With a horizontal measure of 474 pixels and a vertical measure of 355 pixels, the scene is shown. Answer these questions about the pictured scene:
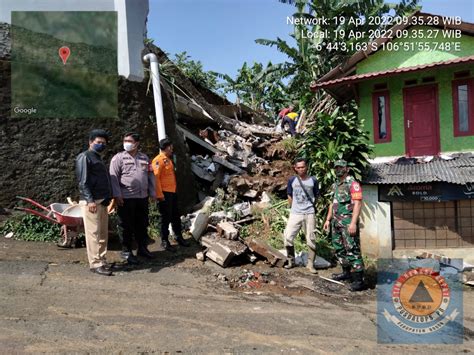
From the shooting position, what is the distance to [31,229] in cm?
703

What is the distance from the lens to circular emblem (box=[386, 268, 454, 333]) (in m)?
4.80

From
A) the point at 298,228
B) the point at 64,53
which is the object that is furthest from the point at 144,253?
the point at 64,53

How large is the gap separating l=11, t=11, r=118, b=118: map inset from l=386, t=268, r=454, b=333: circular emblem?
6.23m

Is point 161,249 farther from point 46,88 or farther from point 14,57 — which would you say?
point 14,57

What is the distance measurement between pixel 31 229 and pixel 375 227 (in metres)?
7.65

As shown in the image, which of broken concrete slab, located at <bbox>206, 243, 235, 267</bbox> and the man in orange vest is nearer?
broken concrete slab, located at <bbox>206, 243, 235, 267</bbox>

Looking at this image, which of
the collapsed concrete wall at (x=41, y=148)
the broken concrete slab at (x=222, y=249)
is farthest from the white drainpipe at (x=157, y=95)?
the broken concrete slab at (x=222, y=249)

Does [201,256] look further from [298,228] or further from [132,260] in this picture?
[298,228]

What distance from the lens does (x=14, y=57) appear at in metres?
7.56

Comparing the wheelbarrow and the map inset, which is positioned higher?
the map inset

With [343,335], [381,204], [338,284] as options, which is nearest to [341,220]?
[338,284]

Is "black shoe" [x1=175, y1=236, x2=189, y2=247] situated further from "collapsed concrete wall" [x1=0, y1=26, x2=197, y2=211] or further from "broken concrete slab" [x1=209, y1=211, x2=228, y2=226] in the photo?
"collapsed concrete wall" [x1=0, y1=26, x2=197, y2=211]

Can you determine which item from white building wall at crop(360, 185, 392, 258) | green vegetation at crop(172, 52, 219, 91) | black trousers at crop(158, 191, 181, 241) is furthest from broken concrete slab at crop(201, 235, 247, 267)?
green vegetation at crop(172, 52, 219, 91)

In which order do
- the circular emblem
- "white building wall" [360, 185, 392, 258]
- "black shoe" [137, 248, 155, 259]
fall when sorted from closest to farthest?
the circular emblem, "black shoe" [137, 248, 155, 259], "white building wall" [360, 185, 392, 258]
